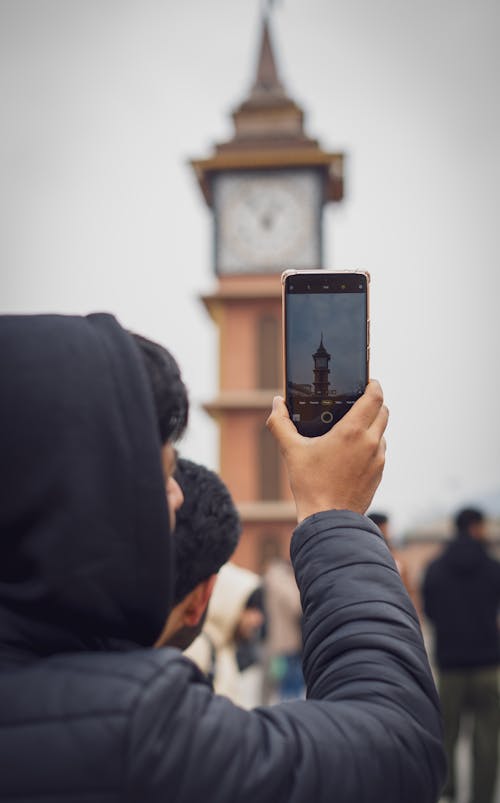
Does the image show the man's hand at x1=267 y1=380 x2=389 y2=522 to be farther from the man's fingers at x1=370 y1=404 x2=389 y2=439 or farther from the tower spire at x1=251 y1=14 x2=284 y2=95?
the tower spire at x1=251 y1=14 x2=284 y2=95

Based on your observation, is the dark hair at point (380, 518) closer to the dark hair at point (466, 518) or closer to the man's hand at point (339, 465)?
the dark hair at point (466, 518)

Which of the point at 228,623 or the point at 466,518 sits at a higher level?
the point at 228,623

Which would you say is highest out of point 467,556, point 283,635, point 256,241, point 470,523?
point 256,241

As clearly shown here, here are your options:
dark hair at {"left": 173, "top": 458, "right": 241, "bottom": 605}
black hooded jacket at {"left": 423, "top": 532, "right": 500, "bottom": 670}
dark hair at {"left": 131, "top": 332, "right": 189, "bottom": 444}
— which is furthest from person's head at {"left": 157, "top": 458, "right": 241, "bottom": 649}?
black hooded jacket at {"left": 423, "top": 532, "right": 500, "bottom": 670}

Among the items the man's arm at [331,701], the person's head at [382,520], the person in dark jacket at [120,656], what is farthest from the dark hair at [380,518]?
the person in dark jacket at [120,656]

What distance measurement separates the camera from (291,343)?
4.30 ft

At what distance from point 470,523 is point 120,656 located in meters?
5.50

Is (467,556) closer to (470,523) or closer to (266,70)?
(470,523)

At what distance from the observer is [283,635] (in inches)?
342

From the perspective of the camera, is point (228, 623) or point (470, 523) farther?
point (470, 523)

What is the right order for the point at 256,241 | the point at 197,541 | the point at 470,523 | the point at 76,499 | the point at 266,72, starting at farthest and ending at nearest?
the point at 266,72 → the point at 256,241 → the point at 470,523 → the point at 197,541 → the point at 76,499

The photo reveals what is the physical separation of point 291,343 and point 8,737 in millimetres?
598

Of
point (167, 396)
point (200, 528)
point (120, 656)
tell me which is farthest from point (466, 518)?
point (120, 656)

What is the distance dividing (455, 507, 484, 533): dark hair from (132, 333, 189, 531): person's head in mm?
5284
